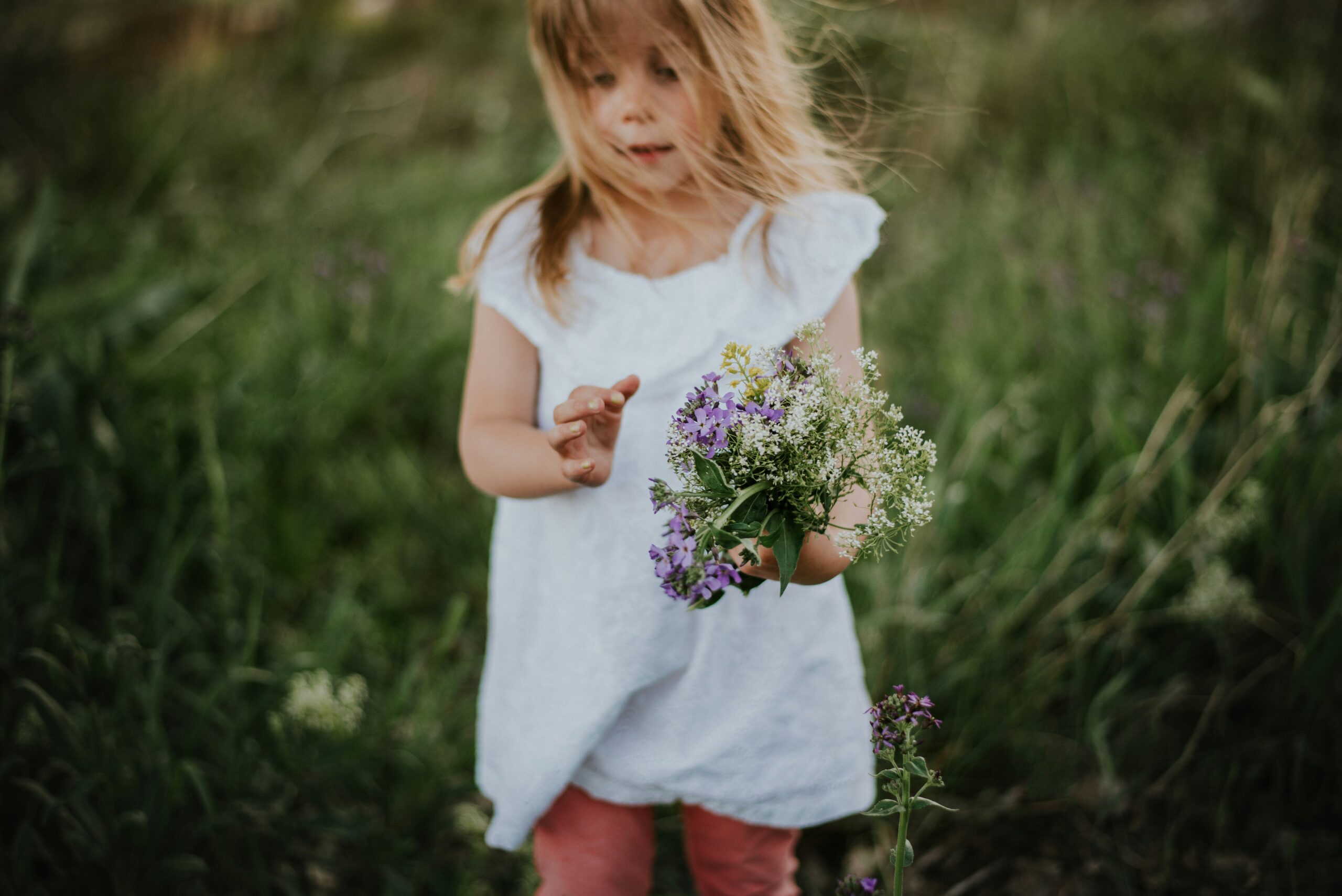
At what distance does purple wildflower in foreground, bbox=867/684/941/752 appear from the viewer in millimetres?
877

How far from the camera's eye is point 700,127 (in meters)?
1.32

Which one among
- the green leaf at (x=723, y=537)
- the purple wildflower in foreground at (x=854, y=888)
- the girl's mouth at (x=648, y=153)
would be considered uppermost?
the girl's mouth at (x=648, y=153)

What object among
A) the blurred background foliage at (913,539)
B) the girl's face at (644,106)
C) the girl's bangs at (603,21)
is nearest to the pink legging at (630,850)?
the blurred background foliage at (913,539)

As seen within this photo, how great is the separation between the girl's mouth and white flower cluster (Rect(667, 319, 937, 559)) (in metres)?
0.55

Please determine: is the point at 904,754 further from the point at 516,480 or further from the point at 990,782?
the point at 990,782

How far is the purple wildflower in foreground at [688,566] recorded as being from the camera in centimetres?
80

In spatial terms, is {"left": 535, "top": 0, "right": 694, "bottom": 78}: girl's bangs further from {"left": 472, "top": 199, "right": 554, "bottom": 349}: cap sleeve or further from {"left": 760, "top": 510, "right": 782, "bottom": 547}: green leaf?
{"left": 760, "top": 510, "right": 782, "bottom": 547}: green leaf

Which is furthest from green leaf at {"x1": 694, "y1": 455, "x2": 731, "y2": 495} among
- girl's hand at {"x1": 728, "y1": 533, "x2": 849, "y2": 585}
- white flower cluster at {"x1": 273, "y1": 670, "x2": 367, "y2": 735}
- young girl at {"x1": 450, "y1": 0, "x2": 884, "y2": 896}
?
white flower cluster at {"x1": 273, "y1": 670, "x2": 367, "y2": 735}

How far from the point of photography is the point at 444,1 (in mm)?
6027

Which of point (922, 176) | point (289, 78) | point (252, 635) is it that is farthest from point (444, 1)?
point (252, 635)

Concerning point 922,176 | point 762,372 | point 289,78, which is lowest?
point 762,372

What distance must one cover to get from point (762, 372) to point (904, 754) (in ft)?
1.28

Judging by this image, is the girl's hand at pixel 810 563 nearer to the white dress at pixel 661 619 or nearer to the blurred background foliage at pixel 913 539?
the white dress at pixel 661 619

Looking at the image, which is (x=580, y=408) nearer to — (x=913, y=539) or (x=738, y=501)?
(x=738, y=501)
